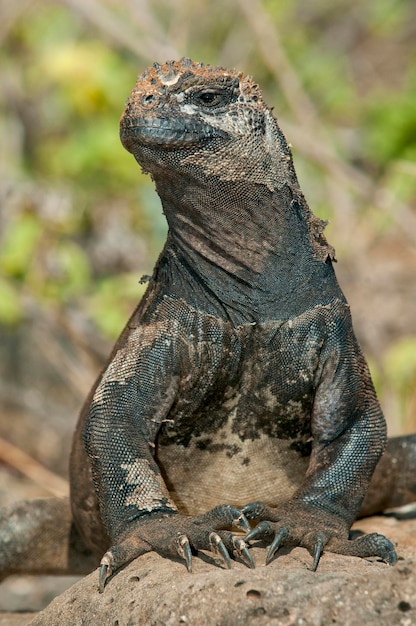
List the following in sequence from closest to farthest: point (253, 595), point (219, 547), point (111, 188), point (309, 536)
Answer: point (253, 595), point (219, 547), point (309, 536), point (111, 188)

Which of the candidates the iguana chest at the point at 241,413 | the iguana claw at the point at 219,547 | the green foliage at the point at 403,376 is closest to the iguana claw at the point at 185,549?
the iguana claw at the point at 219,547

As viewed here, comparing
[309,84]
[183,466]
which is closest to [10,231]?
[183,466]

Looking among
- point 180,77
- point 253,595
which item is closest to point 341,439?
point 253,595

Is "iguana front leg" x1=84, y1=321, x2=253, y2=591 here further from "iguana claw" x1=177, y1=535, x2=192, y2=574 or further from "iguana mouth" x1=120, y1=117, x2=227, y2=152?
"iguana mouth" x1=120, y1=117, x2=227, y2=152

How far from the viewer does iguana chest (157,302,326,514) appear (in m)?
5.47

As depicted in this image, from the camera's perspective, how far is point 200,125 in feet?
16.8

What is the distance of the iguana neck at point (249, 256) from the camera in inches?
211

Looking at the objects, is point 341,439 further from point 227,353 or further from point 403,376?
point 403,376

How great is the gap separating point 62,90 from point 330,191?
18.7 feet

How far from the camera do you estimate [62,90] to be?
52.9 ft

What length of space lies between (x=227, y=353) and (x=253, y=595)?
167cm

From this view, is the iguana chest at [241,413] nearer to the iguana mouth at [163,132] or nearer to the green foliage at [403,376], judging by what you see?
the iguana mouth at [163,132]

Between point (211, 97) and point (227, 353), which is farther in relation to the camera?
point (227, 353)

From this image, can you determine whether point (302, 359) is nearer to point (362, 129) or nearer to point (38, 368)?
point (38, 368)
